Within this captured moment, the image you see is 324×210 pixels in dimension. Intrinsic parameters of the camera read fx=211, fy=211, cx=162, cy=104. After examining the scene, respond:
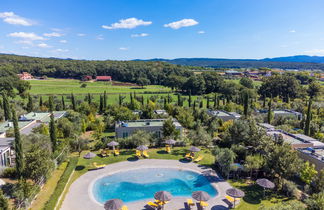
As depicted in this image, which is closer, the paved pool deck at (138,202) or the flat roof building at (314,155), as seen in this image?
the paved pool deck at (138,202)

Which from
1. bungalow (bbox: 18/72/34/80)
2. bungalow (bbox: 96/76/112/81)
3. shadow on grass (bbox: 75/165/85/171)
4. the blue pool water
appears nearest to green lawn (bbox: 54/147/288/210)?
shadow on grass (bbox: 75/165/85/171)

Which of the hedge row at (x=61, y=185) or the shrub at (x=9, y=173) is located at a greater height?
the shrub at (x=9, y=173)

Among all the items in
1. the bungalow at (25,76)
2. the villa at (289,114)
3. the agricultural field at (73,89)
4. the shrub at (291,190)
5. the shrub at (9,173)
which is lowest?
the shrub at (291,190)

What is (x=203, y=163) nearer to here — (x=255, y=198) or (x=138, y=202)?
(x=255, y=198)

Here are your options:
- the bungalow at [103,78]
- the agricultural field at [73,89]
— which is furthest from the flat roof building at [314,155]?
the bungalow at [103,78]

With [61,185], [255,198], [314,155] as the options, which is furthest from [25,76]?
[314,155]

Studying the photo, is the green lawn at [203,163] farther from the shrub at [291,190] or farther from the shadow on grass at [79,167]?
the shrub at [291,190]

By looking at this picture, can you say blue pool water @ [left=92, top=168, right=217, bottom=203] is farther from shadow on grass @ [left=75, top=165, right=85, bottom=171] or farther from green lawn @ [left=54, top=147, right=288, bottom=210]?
shadow on grass @ [left=75, top=165, right=85, bottom=171]
